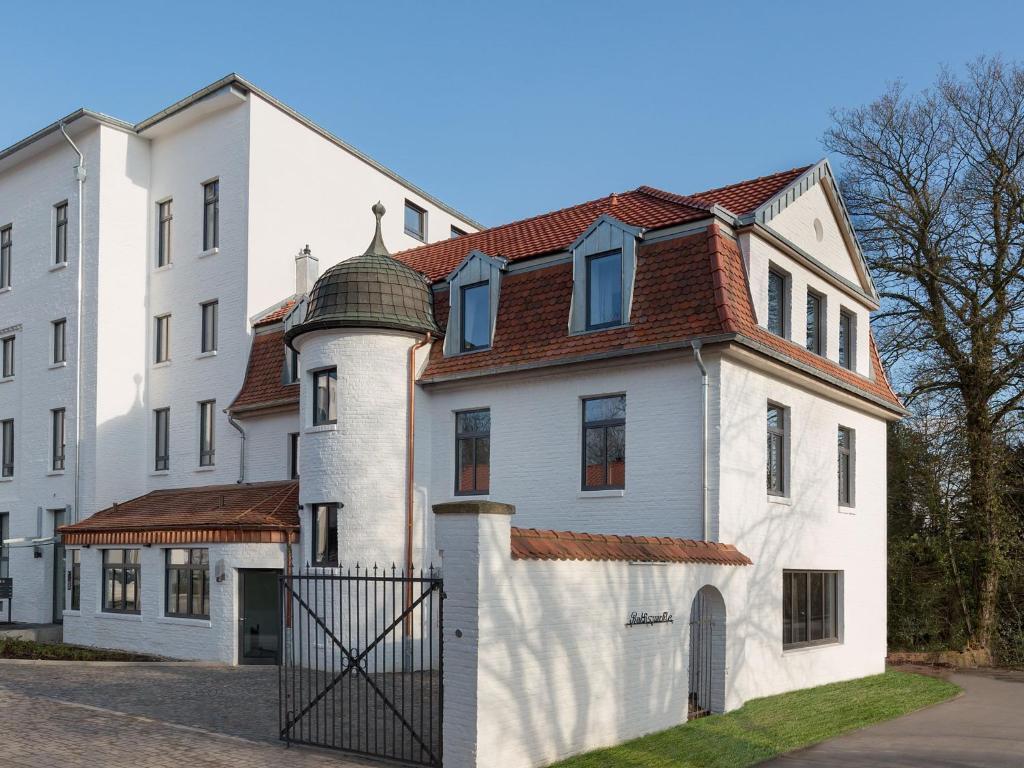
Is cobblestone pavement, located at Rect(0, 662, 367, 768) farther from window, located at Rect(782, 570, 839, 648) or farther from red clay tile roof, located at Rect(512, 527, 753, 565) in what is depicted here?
window, located at Rect(782, 570, 839, 648)

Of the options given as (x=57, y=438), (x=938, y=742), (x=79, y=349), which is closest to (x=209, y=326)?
(x=79, y=349)

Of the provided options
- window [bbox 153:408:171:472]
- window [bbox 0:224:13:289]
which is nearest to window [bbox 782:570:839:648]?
window [bbox 153:408:171:472]

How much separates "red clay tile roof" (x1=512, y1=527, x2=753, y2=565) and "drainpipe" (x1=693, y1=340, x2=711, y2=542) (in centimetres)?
44

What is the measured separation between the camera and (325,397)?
734 inches

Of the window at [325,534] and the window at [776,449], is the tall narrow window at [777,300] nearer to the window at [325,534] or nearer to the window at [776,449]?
the window at [776,449]

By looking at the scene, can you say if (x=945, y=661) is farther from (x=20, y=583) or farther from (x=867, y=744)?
(x=20, y=583)

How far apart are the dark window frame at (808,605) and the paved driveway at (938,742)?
224 cm

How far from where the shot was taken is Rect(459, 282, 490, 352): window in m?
18.7

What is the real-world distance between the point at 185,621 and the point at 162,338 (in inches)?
358

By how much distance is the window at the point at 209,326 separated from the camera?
25.1 meters

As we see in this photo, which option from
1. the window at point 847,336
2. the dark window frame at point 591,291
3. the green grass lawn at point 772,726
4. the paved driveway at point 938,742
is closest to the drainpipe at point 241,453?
the dark window frame at point 591,291

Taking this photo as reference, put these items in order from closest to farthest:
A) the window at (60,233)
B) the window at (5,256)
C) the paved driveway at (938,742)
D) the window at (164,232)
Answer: the paved driveway at (938,742), the window at (164,232), the window at (60,233), the window at (5,256)

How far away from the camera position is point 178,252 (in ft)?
85.4

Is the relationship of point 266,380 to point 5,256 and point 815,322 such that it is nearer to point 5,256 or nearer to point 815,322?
point 815,322
